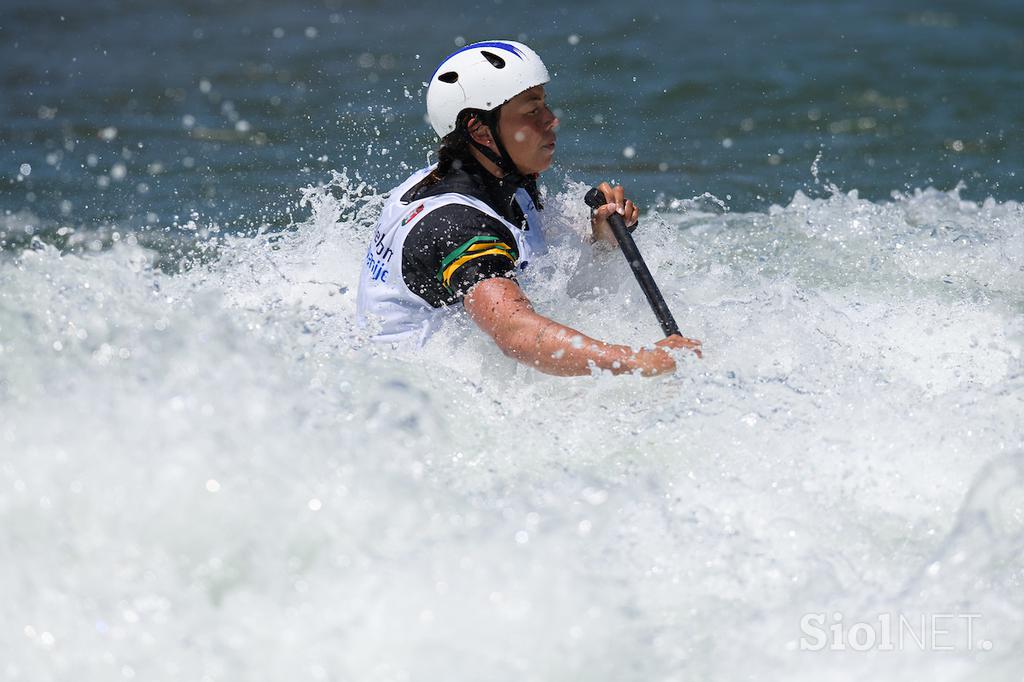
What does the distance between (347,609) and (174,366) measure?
1056mm

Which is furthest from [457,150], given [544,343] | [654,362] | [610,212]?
[654,362]

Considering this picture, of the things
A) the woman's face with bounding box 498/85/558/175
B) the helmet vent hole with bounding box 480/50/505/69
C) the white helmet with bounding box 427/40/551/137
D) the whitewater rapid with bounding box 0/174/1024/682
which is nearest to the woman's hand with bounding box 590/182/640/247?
the whitewater rapid with bounding box 0/174/1024/682

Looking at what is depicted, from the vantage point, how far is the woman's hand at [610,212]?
15.9 ft

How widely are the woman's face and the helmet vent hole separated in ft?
0.43

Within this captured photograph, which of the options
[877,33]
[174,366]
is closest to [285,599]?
[174,366]

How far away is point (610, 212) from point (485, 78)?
79 cm

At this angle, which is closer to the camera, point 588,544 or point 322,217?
point 588,544

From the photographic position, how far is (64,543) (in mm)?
3383

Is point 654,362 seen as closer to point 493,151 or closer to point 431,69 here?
point 493,151

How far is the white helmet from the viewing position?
4434mm

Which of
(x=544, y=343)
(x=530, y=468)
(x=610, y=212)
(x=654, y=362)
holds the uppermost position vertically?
(x=610, y=212)

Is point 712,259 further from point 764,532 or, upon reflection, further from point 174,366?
point 174,366

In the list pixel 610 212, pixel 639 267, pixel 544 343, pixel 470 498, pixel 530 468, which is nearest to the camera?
pixel 470 498

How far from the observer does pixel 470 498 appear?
3.60 meters
